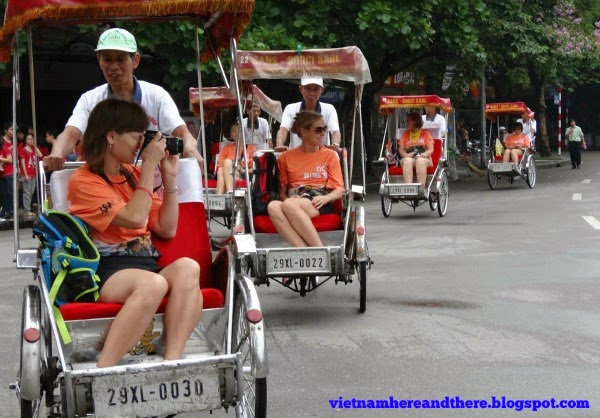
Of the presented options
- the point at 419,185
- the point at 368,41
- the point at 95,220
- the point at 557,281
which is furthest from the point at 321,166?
the point at 368,41

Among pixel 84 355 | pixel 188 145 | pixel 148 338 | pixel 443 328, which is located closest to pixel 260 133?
pixel 443 328

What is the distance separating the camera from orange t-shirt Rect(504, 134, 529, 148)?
85.8 feet

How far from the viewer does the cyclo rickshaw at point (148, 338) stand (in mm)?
4508

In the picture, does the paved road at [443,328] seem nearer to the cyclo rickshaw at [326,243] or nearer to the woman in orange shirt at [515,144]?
the cyclo rickshaw at [326,243]

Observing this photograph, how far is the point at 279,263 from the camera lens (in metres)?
8.63

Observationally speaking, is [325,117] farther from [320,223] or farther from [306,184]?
[320,223]

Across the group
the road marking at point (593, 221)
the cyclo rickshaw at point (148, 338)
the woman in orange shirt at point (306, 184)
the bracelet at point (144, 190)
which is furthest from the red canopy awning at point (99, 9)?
the road marking at point (593, 221)

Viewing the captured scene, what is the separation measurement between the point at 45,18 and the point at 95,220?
55.0 inches

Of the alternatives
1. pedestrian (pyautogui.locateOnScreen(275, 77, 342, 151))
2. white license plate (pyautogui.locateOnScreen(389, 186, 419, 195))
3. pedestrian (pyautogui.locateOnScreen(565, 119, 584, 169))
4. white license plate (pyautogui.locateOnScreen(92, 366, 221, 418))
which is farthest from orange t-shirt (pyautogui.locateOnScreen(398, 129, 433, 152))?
pedestrian (pyautogui.locateOnScreen(565, 119, 584, 169))

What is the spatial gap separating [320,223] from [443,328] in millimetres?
1636

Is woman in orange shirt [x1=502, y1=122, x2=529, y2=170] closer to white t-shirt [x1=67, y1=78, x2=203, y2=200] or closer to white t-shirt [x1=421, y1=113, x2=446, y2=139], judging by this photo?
white t-shirt [x1=421, y1=113, x2=446, y2=139]

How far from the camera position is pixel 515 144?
2612 cm

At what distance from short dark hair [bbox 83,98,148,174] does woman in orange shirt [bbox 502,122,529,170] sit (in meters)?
21.2

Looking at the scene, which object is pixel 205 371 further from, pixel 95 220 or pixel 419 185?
pixel 419 185
